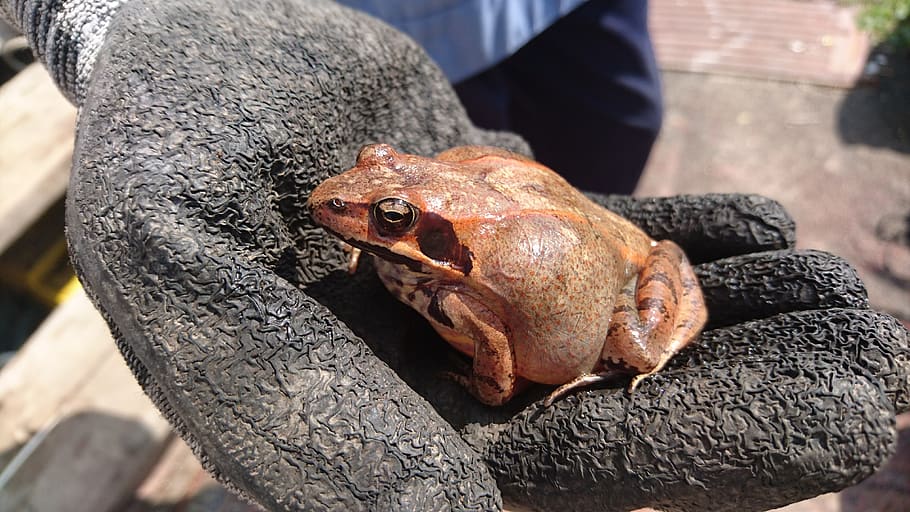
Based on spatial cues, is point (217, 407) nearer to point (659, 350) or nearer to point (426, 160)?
point (426, 160)

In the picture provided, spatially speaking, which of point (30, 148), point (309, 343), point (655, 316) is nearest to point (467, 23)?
point (655, 316)

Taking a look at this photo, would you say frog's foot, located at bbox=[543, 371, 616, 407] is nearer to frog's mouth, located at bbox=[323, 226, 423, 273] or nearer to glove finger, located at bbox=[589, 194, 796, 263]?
frog's mouth, located at bbox=[323, 226, 423, 273]

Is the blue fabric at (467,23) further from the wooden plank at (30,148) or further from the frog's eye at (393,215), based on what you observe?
the wooden plank at (30,148)

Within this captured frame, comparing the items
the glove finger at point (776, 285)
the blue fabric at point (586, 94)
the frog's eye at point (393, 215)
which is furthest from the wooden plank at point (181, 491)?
the glove finger at point (776, 285)

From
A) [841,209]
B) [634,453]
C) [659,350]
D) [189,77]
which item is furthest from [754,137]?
[189,77]

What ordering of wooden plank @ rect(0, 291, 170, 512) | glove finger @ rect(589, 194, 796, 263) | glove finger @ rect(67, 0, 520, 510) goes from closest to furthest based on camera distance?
1. glove finger @ rect(67, 0, 520, 510)
2. glove finger @ rect(589, 194, 796, 263)
3. wooden plank @ rect(0, 291, 170, 512)

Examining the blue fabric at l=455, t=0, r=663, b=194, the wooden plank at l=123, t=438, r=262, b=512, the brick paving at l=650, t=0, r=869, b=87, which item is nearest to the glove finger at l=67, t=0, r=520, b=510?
the blue fabric at l=455, t=0, r=663, b=194
